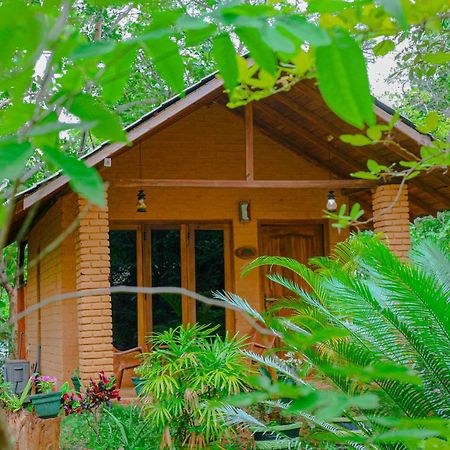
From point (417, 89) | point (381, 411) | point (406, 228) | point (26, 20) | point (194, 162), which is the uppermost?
point (417, 89)

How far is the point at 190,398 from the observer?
276 inches

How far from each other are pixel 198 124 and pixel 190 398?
565cm

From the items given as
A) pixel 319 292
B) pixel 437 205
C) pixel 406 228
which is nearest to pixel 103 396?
pixel 319 292

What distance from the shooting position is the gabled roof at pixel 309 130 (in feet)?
30.3

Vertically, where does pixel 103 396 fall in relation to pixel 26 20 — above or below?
below

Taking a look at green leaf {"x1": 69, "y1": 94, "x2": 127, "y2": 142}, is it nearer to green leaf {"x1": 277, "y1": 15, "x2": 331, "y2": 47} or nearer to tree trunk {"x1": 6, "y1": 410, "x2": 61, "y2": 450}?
green leaf {"x1": 277, "y1": 15, "x2": 331, "y2": 47}

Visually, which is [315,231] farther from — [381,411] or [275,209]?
[381,411]

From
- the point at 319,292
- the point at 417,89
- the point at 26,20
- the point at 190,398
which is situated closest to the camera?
the point at 26,20

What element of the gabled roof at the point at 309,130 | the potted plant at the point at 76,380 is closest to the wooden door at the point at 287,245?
the gabled roof at the point at 309,130

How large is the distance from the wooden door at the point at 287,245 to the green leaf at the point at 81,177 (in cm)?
1117

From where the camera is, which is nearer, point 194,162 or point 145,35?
point 145,35

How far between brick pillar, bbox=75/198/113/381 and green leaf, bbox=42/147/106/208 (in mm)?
8907

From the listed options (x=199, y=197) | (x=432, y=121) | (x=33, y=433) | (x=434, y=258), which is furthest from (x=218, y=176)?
(x=432, y=121)

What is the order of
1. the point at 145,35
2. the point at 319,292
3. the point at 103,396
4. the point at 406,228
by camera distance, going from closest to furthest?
the point at 145,35
the point at 319,292
the point at 103,396
the point at 406,228
